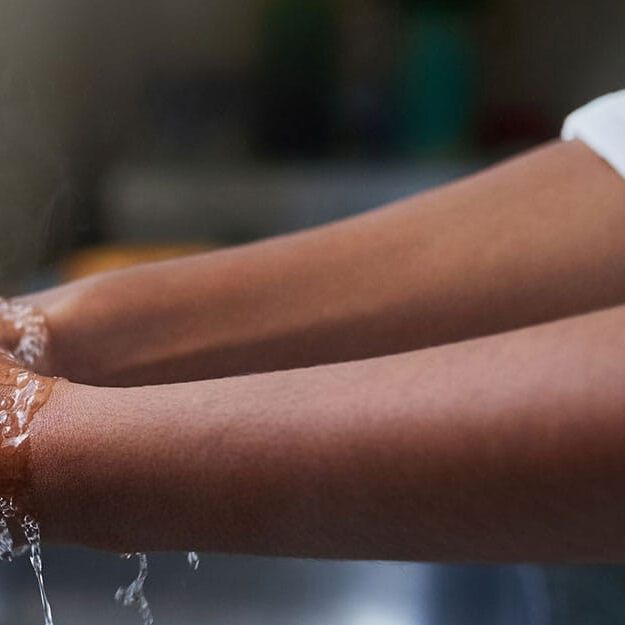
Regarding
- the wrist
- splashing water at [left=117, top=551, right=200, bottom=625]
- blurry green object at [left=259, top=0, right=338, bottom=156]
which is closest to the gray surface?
splashing water at [left=117, top=551, right=200, bottom=625]

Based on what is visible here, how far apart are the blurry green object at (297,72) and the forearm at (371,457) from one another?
82cm

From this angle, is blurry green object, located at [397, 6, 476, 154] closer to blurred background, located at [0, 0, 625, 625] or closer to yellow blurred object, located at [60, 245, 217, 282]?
blurred background, located at [0, 0, 625, 625]

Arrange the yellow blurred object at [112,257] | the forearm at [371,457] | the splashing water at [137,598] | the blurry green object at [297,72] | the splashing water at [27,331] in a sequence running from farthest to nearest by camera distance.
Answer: the blurry green object at [297,72] → the yellow blurred object at [112,257] → the splashing water at [137,598] → the splashing water at [27,331] → the forearm at [371,457]

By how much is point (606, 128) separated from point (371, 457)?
13.8 inches

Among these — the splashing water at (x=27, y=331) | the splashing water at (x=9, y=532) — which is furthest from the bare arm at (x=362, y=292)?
the splashing water at (x=9, y=532)

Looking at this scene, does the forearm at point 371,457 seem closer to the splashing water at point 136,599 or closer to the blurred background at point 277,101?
the splashing water at point 136,599

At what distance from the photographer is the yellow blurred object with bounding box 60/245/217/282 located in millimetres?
1067

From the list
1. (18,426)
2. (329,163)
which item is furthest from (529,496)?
(329,163)

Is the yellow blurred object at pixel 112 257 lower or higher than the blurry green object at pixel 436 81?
lower

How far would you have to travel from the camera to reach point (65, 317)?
61cm

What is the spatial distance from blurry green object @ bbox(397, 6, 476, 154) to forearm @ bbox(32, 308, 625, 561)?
0.88 m

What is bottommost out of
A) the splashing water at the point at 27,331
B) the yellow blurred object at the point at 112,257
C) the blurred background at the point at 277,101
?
the splashing water at the point at 27,331

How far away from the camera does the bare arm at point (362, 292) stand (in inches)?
23.8

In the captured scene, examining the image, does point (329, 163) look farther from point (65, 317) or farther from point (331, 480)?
point (331, 480)
